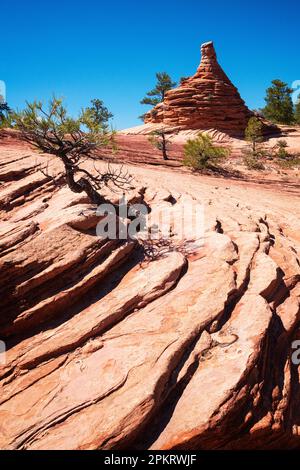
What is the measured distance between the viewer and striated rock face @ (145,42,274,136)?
48.7m

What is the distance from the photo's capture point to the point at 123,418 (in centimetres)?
456

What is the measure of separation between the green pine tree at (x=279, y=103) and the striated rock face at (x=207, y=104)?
31.8 ft

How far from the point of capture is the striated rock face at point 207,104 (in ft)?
160

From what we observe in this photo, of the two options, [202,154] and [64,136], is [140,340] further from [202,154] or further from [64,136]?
[202,154]

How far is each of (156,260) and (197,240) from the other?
1.78 metres

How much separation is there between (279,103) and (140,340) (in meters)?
63.1

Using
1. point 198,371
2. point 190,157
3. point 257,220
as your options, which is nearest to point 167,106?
point 190,157

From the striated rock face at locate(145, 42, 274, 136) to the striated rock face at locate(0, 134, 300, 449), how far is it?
143 ft

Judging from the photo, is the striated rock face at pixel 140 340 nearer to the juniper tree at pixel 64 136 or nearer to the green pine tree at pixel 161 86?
the juniper tree at pixel 64 136

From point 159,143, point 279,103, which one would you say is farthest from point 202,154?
point 279,103

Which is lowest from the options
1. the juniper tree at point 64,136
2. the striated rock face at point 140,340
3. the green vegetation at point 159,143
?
the striated rock face at point 140,340

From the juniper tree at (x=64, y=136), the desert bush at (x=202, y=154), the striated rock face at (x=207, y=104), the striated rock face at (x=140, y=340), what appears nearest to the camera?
the striated rock face at (x=140, y=340)

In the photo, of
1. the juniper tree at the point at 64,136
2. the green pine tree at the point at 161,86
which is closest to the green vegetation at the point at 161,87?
the green pine tree at the point at 161,86

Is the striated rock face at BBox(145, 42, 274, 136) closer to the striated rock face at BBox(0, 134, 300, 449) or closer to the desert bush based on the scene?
the desert bush
